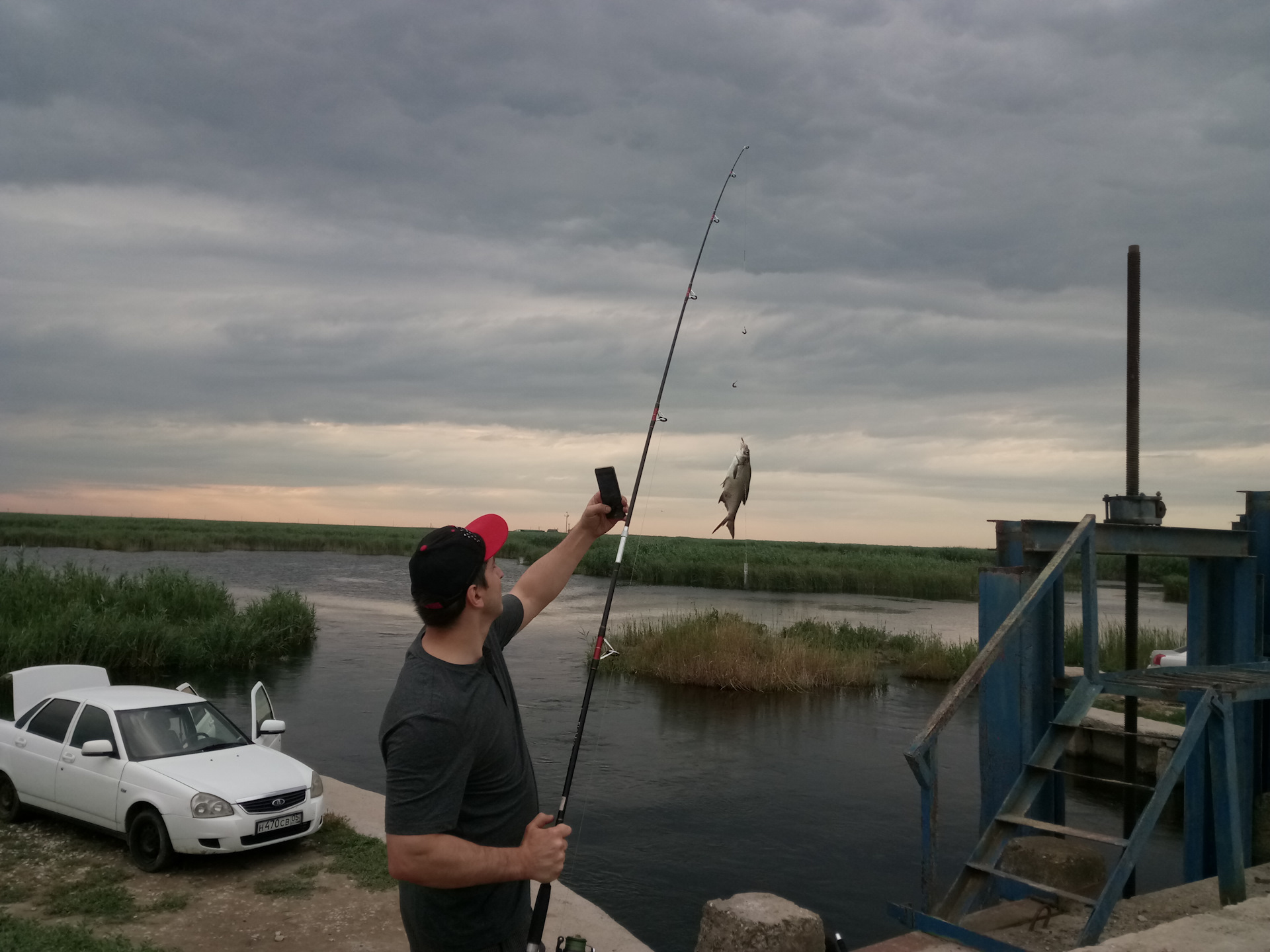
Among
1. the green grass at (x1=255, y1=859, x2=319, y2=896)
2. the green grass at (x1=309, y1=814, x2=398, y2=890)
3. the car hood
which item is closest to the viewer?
the green grass at (x1=255, y1=859, x2=319, y2=896)

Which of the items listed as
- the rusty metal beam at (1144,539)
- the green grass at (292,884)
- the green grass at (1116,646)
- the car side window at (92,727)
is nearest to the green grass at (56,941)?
the green grass at (292,884)

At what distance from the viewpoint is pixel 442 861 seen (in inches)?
96.7

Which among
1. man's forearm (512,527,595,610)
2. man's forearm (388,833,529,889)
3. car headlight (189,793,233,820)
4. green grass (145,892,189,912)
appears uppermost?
man's forearm (512,527,595,610)

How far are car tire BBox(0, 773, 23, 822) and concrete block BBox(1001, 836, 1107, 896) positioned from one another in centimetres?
880

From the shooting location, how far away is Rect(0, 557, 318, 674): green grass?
1942 centimetres

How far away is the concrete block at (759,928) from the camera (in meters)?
5.46

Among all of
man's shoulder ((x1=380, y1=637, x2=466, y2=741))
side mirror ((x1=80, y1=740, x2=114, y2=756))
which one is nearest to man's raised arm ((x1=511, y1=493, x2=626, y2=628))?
man's shoulder ((x1=380, y1=637, x2=466, y2=741))

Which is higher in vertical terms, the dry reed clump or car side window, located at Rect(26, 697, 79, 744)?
car side window, located at Rect(26, 697, 79, 744)

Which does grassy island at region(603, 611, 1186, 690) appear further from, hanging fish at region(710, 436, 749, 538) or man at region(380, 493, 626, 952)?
man at region(380, 493, 626, 952)

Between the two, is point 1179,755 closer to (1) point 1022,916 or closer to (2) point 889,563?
(1) point 1022,916

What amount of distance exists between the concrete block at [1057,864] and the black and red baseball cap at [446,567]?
447 centimetres

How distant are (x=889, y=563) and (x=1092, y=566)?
55177mm

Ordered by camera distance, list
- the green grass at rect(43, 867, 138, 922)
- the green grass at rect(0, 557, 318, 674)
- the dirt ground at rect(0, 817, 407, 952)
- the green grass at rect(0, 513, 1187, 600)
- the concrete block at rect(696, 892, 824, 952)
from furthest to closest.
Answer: the green grass at rect(0, 513, 1187, 600)
the green grass at rect(0, 557, 318, 674)
the green grass at rect(43, 867, 138, 922)
the dirt ground at rect(0, 817, 407, 952)
the concrete block at rect(696, 892, 824, 952)

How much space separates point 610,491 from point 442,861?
5.09 feet
